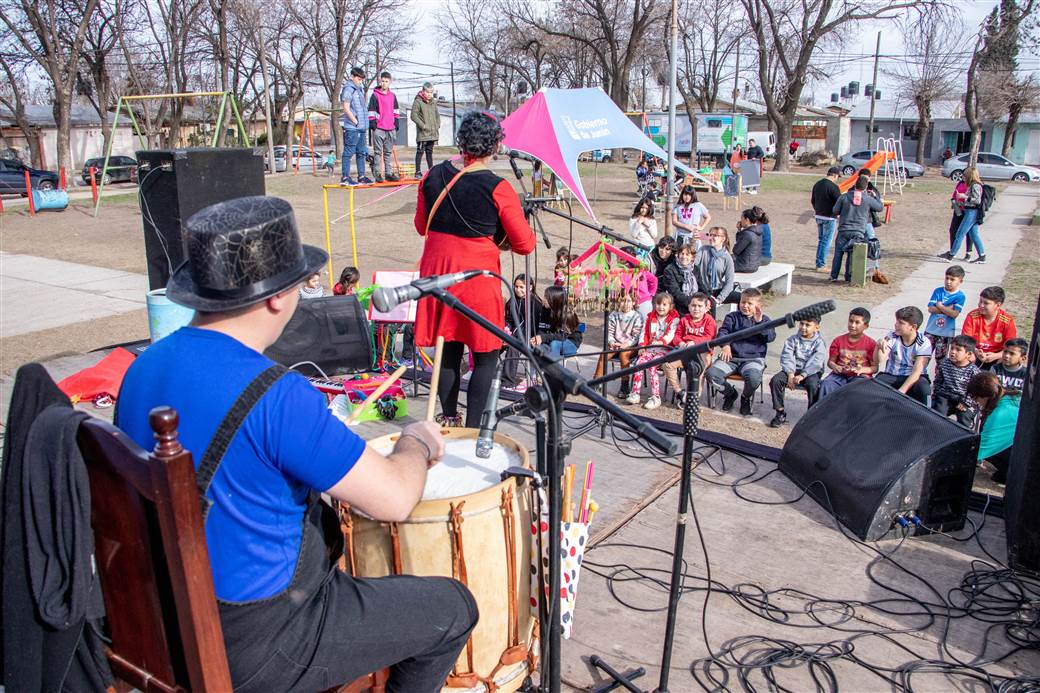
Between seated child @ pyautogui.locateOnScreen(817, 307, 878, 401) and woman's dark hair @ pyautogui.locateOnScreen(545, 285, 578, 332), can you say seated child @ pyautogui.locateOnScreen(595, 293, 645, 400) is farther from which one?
seated child @ pyautogui.locateOnScreen(817, 307, 878, 401)

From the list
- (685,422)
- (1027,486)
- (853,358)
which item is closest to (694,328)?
(853,358)

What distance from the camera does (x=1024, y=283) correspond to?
39.7 feet

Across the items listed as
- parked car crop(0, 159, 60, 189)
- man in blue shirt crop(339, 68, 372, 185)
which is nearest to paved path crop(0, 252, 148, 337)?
man in blue shirt crop(339, 68, 372, 185)

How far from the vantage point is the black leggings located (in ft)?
15.2

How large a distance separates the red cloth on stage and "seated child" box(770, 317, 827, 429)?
2.61 meters

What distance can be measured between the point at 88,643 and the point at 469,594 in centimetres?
96

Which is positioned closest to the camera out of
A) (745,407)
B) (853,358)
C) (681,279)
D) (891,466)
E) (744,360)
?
(891,466)

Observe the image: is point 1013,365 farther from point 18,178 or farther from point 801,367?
point 18,178

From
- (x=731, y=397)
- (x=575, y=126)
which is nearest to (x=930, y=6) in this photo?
(x=575, y=126)

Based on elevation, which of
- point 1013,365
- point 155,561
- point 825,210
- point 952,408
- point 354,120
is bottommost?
point 952,408

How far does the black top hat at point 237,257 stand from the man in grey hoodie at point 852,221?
447 inches

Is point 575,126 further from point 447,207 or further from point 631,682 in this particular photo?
point 631,682

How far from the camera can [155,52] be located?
128ft

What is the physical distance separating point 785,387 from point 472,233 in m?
3.04
